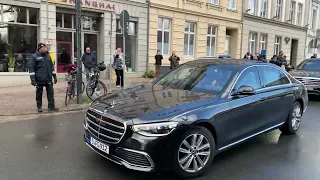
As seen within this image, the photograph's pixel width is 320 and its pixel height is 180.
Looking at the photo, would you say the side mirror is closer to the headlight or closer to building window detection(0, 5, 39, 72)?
the headlight

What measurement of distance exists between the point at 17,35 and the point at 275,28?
83.2ft

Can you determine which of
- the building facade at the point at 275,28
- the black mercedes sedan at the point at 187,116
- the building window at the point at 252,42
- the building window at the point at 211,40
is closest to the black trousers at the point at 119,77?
the black mercedes sedan at the point at 187,116

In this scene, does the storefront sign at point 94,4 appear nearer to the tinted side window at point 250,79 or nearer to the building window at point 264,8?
the tinted side window at point 250,79

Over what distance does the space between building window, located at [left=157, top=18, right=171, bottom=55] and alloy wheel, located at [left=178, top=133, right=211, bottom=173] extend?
1598cm

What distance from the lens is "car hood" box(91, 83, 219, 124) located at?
12.3 feet

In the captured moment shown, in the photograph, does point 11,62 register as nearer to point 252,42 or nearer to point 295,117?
point 295,117

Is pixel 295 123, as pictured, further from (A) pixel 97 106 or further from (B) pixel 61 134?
(B) pixel 61 134

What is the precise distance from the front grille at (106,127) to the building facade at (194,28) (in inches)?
587

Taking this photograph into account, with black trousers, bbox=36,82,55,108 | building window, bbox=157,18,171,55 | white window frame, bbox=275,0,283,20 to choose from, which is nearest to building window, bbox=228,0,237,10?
white window frame, bbox=275,0,283,20

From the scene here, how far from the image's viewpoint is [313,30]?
38.5 metres

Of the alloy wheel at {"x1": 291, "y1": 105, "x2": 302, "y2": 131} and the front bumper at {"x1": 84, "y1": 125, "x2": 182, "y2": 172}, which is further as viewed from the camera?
the alloy wheel at {"x1": 291, "y1": 105, "x2": 302, "y2": 131}

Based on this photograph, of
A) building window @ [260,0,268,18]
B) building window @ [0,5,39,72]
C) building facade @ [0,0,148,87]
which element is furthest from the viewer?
building window @ [260,0,268,18]

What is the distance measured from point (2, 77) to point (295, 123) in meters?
11.8

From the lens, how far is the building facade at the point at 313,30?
37.2 meters
